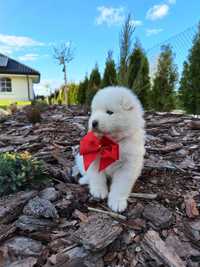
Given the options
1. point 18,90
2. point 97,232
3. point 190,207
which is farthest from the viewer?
point 18,90

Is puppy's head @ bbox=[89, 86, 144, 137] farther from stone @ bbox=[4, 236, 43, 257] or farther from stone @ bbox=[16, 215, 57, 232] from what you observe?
stone @ bbox=[4, 236, 43, 257]

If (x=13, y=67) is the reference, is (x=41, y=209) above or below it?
below

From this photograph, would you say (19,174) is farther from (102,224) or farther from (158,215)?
(158,215)

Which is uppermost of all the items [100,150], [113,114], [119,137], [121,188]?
[113,114]

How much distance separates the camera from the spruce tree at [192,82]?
6.37 meters

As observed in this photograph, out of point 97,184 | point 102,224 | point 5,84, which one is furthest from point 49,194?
point 5,84

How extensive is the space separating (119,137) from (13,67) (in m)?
19.8

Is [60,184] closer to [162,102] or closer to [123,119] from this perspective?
[123,119]

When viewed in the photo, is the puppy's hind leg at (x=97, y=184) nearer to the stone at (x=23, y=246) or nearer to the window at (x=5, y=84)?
the stone at (x=23, y=246)

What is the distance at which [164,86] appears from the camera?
7035 millimetres

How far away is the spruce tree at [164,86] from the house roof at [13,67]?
566 inches

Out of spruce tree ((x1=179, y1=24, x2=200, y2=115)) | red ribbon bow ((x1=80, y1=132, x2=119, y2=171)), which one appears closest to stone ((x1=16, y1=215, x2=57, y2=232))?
red ribbon bow ((x1=80, y1=132, x2=119, y2=171))

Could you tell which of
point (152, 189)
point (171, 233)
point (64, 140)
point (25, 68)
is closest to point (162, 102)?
point (64, 140)

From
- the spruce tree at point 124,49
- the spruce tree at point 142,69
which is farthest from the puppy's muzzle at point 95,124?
the spruce tree at point 142,69
